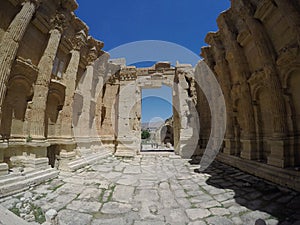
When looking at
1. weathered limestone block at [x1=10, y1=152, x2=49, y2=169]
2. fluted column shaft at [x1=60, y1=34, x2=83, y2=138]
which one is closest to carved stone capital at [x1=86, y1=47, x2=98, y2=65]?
fluted column shaft at [x1=60, y1=34, x2=83, y2=138]

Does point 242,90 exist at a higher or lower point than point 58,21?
lower

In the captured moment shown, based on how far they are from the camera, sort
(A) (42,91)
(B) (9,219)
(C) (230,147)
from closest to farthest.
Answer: (B) (9,219) → (A) (42,91) → (C) (230,147)

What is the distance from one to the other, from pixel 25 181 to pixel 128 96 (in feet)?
23.2

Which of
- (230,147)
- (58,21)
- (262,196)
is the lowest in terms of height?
(262,196)

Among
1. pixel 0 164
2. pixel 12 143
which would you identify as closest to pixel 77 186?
pixel 0 164

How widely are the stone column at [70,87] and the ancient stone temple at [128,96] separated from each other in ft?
0.14

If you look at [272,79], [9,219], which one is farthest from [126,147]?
[272,79]

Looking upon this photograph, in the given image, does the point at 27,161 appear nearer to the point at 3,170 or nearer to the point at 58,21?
the point at 3,170

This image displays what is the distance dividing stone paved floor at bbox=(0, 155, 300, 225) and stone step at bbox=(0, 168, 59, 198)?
0.65 feet

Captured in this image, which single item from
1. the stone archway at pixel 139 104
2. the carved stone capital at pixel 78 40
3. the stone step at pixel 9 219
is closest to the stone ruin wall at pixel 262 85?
the stone archway at pixel 139 104

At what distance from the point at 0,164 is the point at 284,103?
778cm

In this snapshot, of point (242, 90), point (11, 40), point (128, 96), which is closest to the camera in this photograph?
point (11, 40)

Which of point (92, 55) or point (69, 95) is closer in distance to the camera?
point (69, 95)

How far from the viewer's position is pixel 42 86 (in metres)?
5.54
